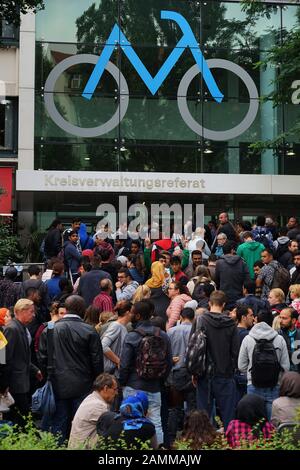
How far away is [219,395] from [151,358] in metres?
1.04

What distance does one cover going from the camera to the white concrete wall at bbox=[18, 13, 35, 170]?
83.6 feet

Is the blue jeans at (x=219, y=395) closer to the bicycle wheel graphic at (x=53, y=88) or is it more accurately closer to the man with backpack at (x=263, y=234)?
the man with backpack at (x=263, y=234)

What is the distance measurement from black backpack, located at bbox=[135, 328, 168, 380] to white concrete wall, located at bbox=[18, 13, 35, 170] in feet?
53.4

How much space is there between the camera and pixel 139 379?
384 inches

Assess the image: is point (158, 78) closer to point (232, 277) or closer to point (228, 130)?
point (228, 130)

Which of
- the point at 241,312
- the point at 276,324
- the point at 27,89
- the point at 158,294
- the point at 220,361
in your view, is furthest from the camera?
the point at 27,89

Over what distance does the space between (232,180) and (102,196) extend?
388 centimetres

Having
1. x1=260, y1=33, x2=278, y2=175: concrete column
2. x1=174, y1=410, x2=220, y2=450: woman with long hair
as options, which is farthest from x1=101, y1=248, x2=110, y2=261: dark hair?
x1=260, y1=33, x2=278, y2=175: concrete column

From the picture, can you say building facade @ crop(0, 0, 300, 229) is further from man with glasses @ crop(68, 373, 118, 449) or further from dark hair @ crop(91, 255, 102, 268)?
man with glasses @ crop(68, 373, 118, 449)

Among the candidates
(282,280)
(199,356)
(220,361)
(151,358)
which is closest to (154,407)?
(151,358)

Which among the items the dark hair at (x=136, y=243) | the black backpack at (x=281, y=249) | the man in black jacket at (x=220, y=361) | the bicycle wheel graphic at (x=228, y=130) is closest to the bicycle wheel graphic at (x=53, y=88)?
the bicycle wheel graphic at (x=228, y=130)

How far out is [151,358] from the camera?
969 cm

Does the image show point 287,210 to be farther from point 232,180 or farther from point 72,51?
point 72,51

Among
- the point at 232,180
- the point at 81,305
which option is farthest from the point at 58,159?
the point at 81,305
